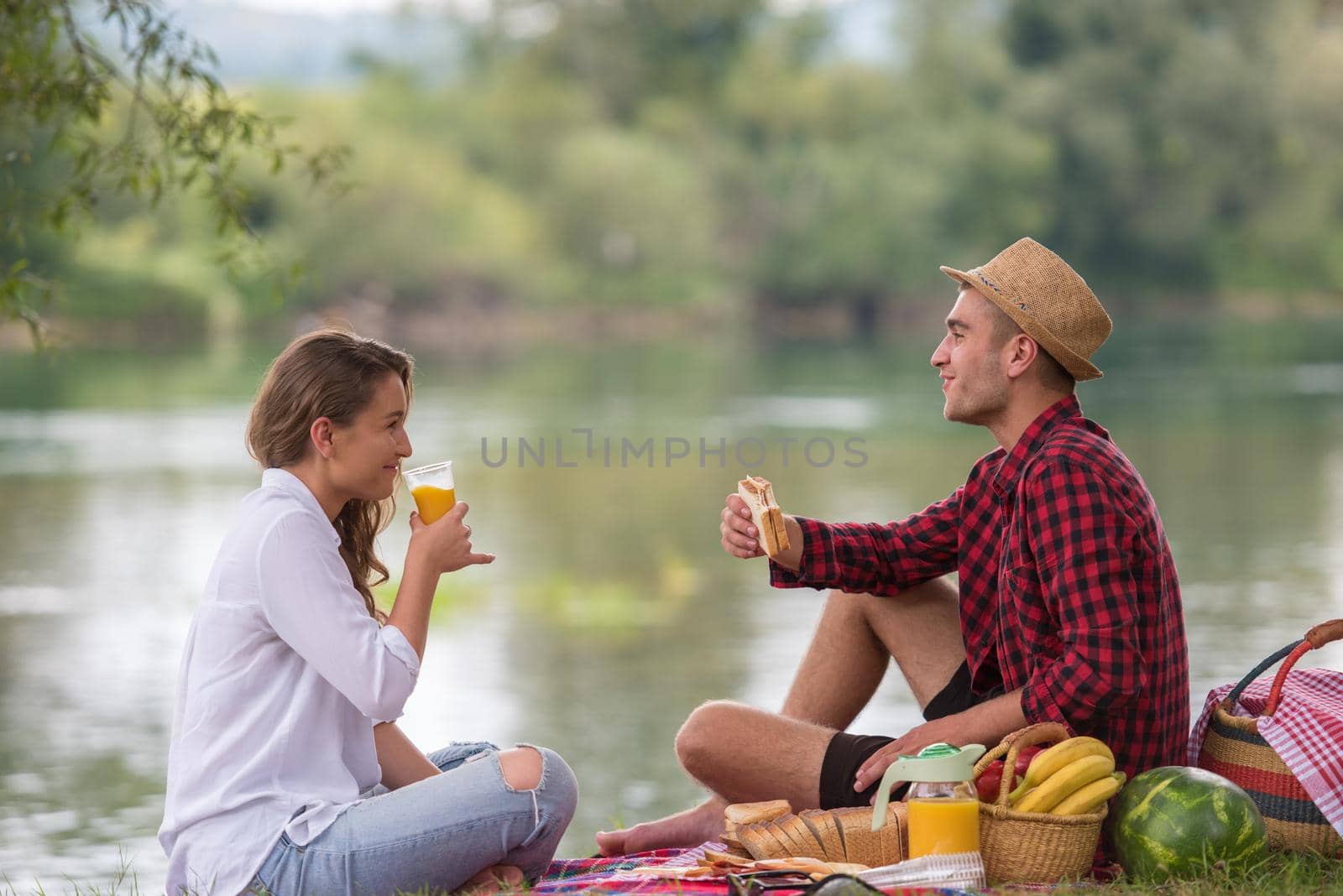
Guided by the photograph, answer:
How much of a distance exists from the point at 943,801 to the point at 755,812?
45 cm

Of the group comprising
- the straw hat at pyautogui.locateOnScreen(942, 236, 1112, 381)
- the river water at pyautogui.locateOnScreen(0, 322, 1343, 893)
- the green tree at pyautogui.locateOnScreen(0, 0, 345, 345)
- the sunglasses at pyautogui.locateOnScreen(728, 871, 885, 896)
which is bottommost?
the river water at pyautogui.locateOnScreen(0, 322, 1343, 893)

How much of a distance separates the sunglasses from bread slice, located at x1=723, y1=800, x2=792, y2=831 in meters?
0.20

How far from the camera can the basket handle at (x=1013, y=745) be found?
3.04 meters

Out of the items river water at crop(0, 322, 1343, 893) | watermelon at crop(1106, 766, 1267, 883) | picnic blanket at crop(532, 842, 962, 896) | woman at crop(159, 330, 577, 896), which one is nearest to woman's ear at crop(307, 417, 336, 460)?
woman at crop(159, 330, 577, 896)

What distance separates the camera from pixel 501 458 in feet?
60.4

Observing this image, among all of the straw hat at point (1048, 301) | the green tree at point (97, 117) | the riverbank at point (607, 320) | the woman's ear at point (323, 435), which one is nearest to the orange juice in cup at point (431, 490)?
the woman's ear at point (323, 435)

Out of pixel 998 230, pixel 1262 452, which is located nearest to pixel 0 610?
pixel 1262 452

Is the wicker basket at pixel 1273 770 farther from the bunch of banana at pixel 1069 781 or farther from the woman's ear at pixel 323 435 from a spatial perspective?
the woman's ear at pixel 323 435

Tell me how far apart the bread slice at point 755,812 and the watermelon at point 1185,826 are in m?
0.64

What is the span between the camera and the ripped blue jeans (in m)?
2.89

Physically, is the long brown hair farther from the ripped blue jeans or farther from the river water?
the river water

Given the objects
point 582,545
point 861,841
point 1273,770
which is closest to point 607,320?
point 582,545

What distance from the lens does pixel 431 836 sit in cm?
297

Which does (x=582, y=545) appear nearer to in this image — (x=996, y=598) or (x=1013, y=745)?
(x=996, y=598)
